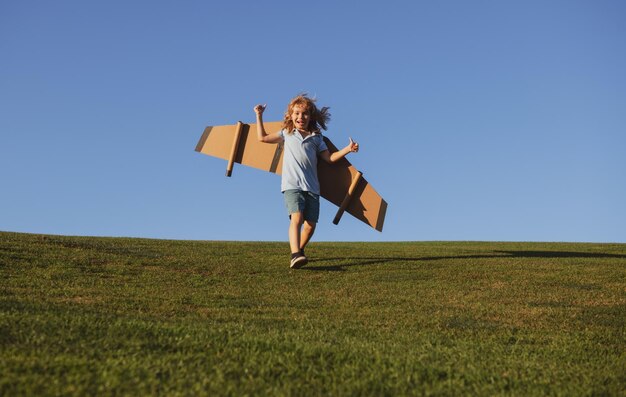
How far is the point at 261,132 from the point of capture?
10.9 meters

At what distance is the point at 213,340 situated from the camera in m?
4.57

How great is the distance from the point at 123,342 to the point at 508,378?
2.54 meters

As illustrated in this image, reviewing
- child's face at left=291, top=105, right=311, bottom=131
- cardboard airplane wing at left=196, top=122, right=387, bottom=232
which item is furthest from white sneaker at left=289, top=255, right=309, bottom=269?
child's face at left=291, top=105, right=311, bottom=131

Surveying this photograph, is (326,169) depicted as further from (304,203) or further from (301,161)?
(304,203)

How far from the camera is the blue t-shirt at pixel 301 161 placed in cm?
1006

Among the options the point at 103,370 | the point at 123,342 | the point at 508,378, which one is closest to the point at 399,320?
the point at 508,378

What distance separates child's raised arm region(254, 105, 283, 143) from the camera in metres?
10.9

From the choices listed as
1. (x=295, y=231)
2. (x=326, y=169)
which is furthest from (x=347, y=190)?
(x=295, y=231)

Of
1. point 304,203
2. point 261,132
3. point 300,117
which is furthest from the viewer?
point 261,132

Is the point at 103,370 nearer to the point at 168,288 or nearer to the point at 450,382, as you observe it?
the point at 450,382

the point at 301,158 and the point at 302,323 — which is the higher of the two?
the point at 301,158

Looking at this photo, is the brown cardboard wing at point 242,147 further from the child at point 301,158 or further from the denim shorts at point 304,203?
the denim shorts at point 304,203

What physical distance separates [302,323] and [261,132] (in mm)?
5418

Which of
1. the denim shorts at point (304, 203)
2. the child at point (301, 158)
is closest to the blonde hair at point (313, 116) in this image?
the child at point (301, 158)
